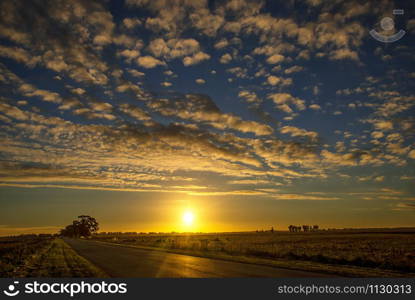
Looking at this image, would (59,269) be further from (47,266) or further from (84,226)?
(84,226)

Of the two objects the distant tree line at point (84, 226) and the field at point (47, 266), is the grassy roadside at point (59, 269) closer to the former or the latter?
the field at point (47, 266)

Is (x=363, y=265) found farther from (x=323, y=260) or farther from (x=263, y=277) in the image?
(x=263, y=277)

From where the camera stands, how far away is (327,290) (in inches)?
479

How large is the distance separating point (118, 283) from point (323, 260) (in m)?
16.9

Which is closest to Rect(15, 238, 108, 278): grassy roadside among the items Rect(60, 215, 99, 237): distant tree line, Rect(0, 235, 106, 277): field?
Rect(0, 235, 106, 277): field

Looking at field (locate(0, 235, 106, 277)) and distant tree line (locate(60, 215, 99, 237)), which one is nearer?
field (locate(0, 235, 106, 277))

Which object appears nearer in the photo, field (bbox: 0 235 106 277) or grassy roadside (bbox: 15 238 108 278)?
grassy roadside (bbox: 15 238 108 278)

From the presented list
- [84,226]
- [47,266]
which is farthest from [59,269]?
[84,226]

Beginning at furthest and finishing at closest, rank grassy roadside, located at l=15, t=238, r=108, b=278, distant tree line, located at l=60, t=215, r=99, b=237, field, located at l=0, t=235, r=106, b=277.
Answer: distant tree line, located at l=60, t=215, r=99, b=237 < field, located at l=0, t=235, r=106, b=277 < grassy roadside, located at l=15, t=238, r=108, b=278

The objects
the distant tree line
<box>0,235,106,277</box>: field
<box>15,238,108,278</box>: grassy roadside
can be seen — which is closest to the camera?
<box>15,238,108,278</box>: grassy roadside

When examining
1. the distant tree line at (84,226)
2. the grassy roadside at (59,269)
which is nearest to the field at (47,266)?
the grassy roadside at (59,269)

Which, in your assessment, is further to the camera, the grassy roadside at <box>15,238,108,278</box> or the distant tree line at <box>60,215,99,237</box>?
the distant tree line at <box>60,215,99,237</box>

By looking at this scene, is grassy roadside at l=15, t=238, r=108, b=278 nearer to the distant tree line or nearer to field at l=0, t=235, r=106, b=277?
field at l=0, t=235, r=106, b=277

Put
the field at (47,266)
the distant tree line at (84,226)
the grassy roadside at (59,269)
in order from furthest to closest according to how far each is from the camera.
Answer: the distant tree line at (84,226), the field at (47,266), the grassy roadside at (59,269)
